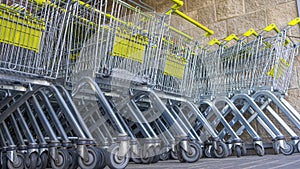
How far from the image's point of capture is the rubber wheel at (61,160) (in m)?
1.48

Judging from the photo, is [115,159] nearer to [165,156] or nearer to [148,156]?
[148,156]

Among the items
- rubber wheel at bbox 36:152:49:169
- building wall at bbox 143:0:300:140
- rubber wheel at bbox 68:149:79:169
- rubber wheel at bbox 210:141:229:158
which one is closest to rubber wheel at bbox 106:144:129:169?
rubber wheel at bbox 68:149:79:169

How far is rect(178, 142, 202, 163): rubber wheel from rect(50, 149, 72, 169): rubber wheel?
67cm

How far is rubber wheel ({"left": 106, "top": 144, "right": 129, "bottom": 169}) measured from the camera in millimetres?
1443

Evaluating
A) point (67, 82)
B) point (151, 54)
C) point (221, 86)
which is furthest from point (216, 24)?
point (67, 82)

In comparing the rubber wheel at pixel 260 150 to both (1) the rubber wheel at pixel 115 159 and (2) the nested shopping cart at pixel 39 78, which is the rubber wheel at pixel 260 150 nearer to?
(1) the rubber wheel at pixel 115 159

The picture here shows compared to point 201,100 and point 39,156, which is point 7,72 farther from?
point 201,100

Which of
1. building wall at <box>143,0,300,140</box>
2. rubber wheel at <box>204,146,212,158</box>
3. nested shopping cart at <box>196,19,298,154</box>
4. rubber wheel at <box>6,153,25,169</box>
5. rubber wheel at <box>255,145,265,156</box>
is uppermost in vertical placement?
building wall at <box>143,0,300,140</box>

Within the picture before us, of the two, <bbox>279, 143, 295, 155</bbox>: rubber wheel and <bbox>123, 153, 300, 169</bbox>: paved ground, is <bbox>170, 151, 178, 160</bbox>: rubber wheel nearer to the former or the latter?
<bbox>123, 153, 300, 169</bbox>: paved ground

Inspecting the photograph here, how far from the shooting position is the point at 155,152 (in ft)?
6.29

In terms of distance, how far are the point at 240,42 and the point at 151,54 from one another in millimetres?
1159

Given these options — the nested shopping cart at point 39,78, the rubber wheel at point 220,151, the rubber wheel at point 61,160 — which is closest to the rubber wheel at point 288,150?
the rubber wheel at point 220,151

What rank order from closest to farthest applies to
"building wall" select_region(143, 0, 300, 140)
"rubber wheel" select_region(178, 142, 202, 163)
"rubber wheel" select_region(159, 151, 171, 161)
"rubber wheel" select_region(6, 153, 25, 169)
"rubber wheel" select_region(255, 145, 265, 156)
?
"rubber wheel" select_region(6, 153, 25, 169)
"rubber wheel" select_region(178, 142, 202, 163)
"rubber wheel" select_region(159, 151, 171, 161)
"rubber wheel" select_region(255, 145, 265, 156)
"building wall" select_region(143, 0, 300, 140)

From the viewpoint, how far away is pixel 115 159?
4.81 ft
